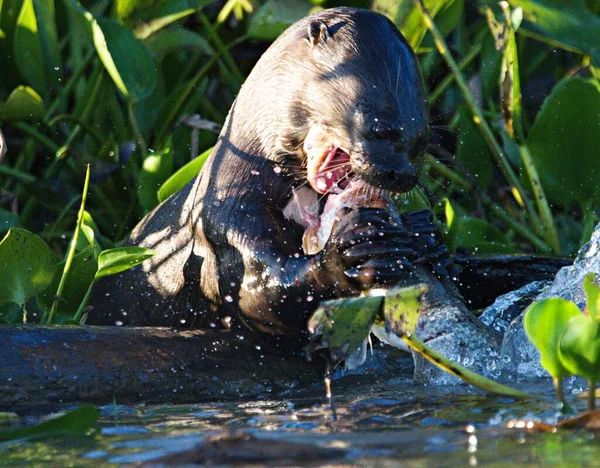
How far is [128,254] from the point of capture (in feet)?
8.36

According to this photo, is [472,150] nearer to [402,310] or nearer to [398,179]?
[398,179]

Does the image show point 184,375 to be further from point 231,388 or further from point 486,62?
point 486,62

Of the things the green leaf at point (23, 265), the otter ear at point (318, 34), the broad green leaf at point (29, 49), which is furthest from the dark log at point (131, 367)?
the broad green leaf at point (29, 49)

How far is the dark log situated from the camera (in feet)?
8.01

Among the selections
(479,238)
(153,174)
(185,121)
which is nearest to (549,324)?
A: (479,238)

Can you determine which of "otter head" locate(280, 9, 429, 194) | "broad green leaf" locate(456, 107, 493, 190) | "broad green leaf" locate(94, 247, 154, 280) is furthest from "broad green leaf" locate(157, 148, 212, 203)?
"broad green leaf" locate(456, 107, 493, 190)

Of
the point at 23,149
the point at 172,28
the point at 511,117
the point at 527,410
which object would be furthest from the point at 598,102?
the point at 23,149

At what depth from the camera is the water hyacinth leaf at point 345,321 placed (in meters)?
1.99

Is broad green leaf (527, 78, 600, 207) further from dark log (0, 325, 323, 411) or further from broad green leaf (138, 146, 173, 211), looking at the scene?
dark log (0, 325, 323, 411)

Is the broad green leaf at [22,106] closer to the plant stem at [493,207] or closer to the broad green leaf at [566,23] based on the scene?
the plant stem at [493,207]

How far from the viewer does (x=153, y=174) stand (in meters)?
3.48

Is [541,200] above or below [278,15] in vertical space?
below

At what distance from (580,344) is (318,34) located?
1.28 metres

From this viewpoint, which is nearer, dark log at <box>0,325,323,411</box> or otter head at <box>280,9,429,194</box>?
dark log at <box>0,325,323,411</box>
